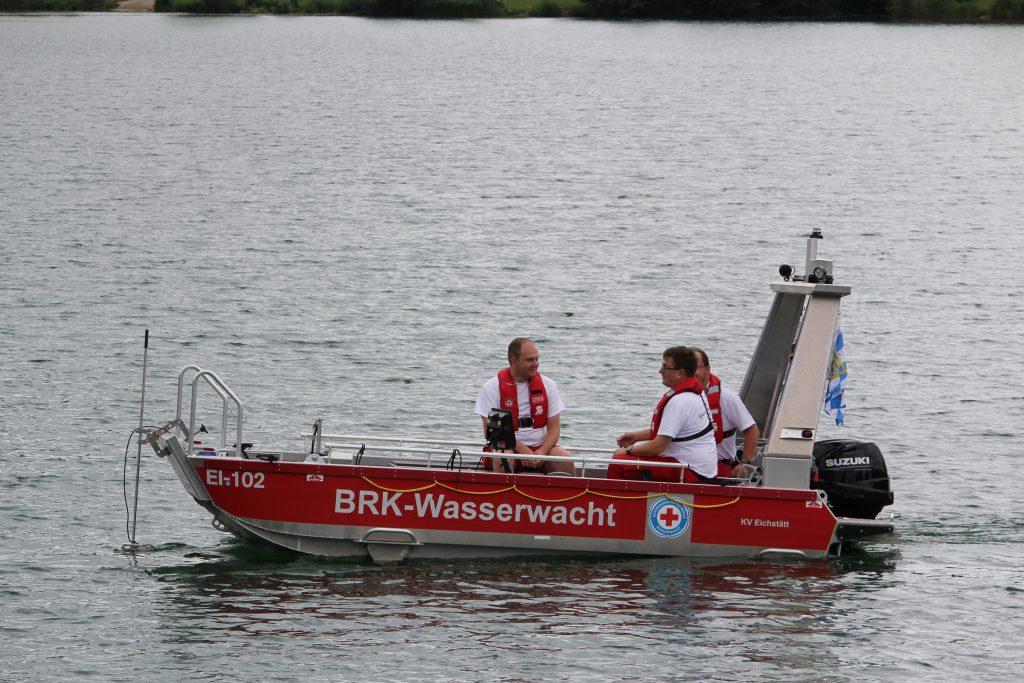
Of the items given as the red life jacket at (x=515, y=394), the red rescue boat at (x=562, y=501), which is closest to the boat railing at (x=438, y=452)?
the red rescue boat at (x=562, y=501)

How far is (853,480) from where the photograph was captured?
13344 millimetres

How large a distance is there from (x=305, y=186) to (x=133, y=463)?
26291 millimetres


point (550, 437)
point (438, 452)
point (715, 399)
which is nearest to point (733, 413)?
point (715, 399)

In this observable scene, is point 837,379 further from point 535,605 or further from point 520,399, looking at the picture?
point 535,605

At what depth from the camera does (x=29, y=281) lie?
95.3 ft

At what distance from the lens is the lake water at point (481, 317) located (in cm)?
1232

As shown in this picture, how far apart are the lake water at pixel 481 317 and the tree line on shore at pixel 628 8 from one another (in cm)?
1818

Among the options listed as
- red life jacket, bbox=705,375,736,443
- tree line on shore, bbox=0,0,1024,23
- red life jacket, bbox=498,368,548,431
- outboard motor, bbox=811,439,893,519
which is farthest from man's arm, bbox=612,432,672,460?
tree line on shore, bbox=0,0,1024,23

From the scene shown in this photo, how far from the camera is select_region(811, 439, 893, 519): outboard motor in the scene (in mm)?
13336

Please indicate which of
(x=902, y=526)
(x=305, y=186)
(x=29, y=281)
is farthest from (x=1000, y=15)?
(x=902, y=526)

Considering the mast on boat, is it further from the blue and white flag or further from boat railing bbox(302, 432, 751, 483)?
boat railing bbox(302, 432, 751, 483)

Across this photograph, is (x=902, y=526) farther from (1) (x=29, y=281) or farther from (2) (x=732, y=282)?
(1) (x=29, y=281)

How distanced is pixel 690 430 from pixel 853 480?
1.65 m

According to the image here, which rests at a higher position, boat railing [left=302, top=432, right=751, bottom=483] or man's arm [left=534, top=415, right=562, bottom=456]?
man's arm [left=534, top=415, right=562, bottom=456]
